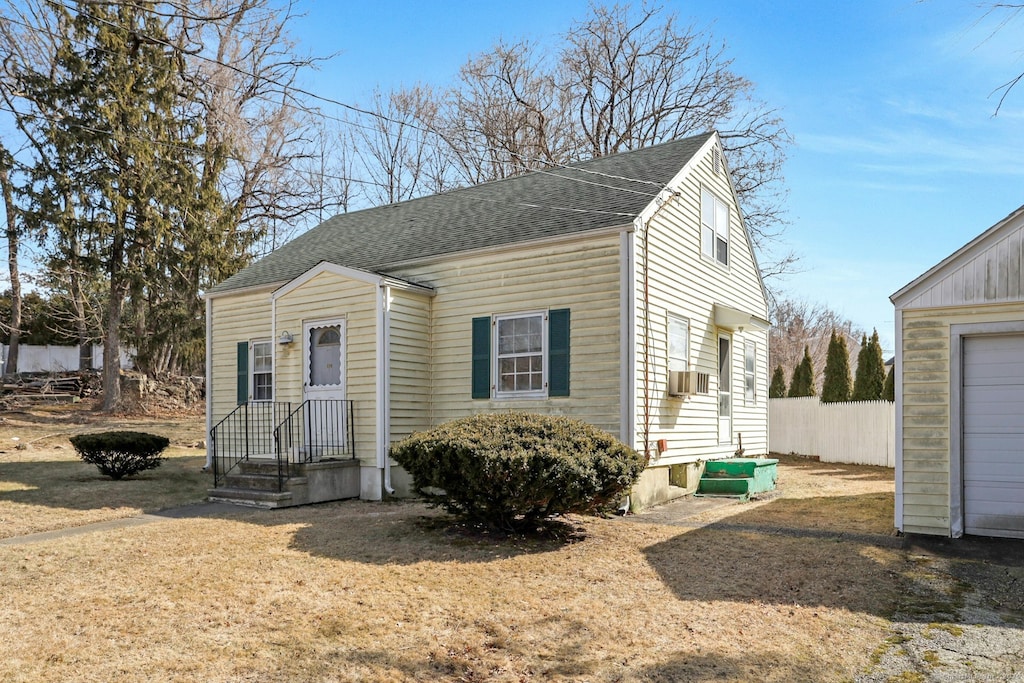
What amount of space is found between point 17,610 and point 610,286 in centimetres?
805

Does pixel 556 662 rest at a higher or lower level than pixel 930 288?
lower

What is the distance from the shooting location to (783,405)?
2148 cm

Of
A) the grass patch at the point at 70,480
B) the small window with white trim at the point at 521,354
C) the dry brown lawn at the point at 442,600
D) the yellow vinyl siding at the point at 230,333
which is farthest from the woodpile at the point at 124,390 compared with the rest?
the small window with white trim at the point at 521,354

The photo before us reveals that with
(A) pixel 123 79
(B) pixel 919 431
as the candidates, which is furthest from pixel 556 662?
(A) pixel 123 79

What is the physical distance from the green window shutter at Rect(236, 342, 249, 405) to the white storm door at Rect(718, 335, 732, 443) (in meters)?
9.54

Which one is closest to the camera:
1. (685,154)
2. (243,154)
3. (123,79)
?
(685,154)

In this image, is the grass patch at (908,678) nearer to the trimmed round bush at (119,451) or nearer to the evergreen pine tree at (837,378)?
the trimmed round bush at (119,451)

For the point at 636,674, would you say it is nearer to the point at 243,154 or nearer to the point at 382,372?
the point at 382,372

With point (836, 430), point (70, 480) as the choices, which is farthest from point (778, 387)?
point (70, 480)

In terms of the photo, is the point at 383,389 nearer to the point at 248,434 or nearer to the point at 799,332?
the point at 248,434

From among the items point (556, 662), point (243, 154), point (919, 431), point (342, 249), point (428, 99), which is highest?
point (428, 99)

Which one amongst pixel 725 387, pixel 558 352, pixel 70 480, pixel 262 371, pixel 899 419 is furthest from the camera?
pixel 262 371

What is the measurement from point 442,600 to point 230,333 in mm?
11440

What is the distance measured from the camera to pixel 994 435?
8391 mm
